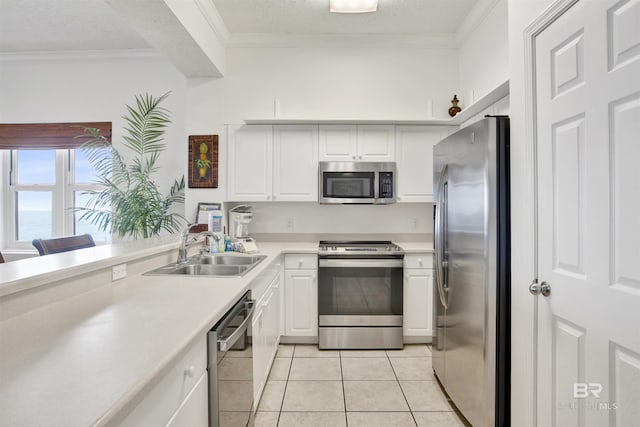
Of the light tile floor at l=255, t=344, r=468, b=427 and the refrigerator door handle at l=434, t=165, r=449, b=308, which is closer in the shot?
the light tile floor at l=255, t=344, r=468, b=427

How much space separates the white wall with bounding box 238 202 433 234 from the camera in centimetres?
353

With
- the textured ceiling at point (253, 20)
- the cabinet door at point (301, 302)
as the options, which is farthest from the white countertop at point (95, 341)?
the textured ceiling at point (253, 20)

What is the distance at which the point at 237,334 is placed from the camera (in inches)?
55.8

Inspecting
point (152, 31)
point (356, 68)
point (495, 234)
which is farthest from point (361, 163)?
point (152, 31)

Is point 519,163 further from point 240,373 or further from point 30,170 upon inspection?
point 30,170

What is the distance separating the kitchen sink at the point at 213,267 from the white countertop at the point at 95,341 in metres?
0.30

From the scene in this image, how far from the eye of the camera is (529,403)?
1.49 metres

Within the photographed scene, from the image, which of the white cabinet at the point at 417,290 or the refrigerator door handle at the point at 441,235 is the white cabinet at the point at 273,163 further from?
the refrigerator door handle at the point at 441,235

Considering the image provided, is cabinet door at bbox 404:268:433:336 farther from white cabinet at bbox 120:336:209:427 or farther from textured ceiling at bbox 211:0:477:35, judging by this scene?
textured ceiling at bbox 211:0:477:35

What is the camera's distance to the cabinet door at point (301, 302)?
298 centimetres

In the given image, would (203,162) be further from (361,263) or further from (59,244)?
(361,263)

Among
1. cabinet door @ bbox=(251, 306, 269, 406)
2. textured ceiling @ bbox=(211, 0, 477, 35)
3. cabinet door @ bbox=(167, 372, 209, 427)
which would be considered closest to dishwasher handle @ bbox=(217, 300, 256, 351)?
cabinet door @ bbox=(167, 372, 209, 427)

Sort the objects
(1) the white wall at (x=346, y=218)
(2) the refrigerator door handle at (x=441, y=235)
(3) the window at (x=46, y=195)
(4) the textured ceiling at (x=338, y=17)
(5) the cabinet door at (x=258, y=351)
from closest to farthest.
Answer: (5) the cabinet door at (x=258, y=351), (2) the refrigerator door handle at (x=441, y=235), (4) the textured ceiling at (x=338, y=17), (1) the white wall at (x=346, y=218), (3) the window at (x=46, y=195)

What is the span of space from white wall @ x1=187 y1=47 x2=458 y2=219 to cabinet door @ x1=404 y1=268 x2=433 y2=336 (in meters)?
1.63
